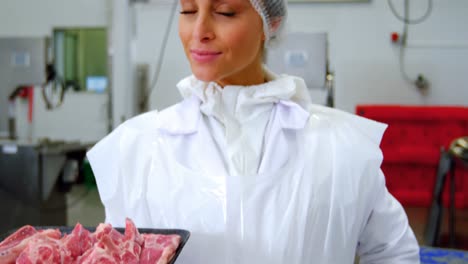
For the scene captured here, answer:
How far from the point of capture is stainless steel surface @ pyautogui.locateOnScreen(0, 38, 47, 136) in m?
2.61

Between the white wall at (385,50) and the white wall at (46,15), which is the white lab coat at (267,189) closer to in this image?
the white wall at (385,50)

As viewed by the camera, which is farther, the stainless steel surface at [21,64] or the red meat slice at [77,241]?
the stainless steel surface at [21,64]

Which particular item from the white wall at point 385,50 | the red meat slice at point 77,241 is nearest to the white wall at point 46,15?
the white wall at point 385,50

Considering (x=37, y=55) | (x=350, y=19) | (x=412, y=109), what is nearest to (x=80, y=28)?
(x=37, y=55)

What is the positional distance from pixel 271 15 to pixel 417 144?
256cm

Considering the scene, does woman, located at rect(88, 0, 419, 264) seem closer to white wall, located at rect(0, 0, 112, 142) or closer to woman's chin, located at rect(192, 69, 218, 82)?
woman's chin, located at rect(192, 69, 218, 82)

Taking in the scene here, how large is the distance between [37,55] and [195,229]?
233 centimetres

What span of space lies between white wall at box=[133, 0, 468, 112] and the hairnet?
8.37ft

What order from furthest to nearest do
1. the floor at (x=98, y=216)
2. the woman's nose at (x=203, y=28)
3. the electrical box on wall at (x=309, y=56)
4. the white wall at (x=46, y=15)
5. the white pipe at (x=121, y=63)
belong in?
the white wall at (x=46, y=15), the white pipe at (x=121, y=63), the floor at (x=98, y=216), the electrical box on wall at (x=309, y=56), the woman's nose at (x=203, y=28)

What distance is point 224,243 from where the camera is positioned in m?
0.78

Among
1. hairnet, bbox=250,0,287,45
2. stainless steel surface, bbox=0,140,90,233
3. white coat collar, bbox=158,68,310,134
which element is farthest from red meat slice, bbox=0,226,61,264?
stainless steel surface, bbox=0,140,90,233

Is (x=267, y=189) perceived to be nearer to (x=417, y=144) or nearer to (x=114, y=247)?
(x=114, y=247)

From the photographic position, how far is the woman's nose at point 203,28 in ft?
2.48

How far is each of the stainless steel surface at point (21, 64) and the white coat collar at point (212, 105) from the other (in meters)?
2.07
